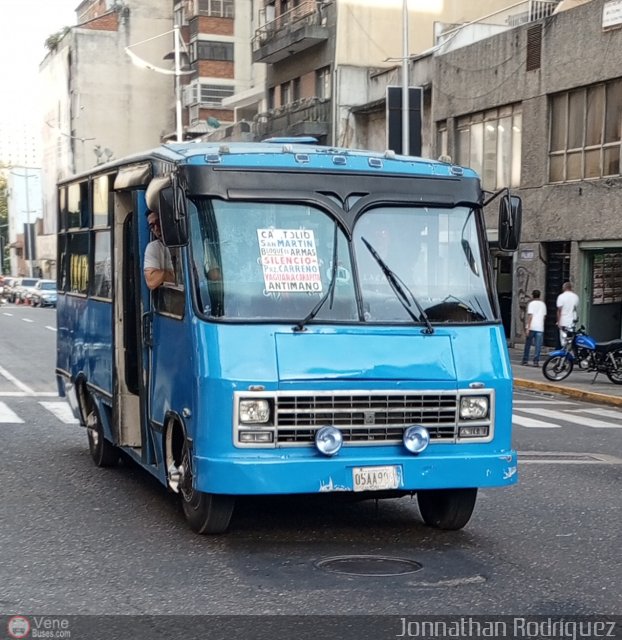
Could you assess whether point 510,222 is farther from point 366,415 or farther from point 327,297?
Result: point 366,415

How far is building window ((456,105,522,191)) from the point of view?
30750mm

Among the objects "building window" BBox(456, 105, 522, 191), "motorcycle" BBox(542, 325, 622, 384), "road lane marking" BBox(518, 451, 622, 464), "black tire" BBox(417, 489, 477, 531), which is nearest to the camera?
"black tire" BBox(417, 489, 477, 531)

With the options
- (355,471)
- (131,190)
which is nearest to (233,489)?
(355,471)

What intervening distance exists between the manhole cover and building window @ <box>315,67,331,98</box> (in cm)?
3660

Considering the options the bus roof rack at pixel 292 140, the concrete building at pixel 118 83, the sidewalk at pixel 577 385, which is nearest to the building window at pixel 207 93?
the concrete building at pixel 118 83

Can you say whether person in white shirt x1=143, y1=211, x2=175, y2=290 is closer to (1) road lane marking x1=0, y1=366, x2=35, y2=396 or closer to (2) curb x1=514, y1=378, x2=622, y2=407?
(1) road lane marking x1=0, y1=366, x2=35, y2=396

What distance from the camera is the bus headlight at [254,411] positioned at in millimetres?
7188

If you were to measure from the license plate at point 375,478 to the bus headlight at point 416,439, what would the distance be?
6.5 inches

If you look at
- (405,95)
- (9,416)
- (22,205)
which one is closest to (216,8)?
(405,95)

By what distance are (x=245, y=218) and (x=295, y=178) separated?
433 mm

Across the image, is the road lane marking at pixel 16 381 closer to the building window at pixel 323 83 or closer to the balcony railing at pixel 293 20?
the building window at pixel 323 83

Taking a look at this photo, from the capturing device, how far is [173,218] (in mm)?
7445

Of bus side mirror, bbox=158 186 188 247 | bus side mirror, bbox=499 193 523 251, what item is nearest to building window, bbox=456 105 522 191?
bus side mirror, bbox=499 193 523 251

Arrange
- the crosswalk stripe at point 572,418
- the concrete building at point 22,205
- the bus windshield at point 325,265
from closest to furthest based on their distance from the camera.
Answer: the bus windshield at point 325,265
the crosswalk stripe at point 572,418
the concrete building at point 22,205
